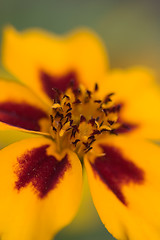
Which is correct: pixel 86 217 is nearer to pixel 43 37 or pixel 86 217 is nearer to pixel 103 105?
pixel 103 105

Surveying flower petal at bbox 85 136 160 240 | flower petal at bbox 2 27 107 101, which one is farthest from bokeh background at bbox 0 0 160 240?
flower petal at bbox 85 136 160 240

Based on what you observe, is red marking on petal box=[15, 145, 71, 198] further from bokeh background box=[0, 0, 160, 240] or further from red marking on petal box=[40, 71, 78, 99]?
bokeh background box=[0, 0, 160, 240]

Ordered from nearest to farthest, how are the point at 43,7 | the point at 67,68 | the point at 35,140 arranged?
the point at 35,140 → the point at 67,68 → the point at 43,7

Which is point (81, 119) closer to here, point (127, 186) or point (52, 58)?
point (127, 186)

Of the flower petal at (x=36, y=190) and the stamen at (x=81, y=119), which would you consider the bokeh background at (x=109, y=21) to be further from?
the flower petal at (x=36, y=190)

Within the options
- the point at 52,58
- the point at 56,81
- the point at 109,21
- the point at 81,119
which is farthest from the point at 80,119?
the point at 109,21

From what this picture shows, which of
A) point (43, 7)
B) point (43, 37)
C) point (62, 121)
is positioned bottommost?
point (62, 121)

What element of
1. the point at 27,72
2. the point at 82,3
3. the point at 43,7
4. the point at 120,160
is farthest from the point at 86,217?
the point at 82,3
